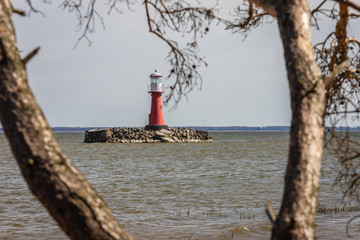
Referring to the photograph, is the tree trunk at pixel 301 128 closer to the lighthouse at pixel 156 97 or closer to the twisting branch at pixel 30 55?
the twisting branch at pixel 30 55

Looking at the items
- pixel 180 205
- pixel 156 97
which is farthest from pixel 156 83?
pixel 180 205

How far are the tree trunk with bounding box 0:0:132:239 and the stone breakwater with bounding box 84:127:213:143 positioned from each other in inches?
2344

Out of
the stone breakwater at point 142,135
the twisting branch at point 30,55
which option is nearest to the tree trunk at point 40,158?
the twisting branch at point 30,55

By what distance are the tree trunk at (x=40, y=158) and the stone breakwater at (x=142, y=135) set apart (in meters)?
59.5

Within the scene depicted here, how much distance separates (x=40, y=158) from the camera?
254 cm

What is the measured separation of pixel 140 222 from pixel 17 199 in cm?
623

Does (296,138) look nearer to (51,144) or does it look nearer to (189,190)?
(51,144)

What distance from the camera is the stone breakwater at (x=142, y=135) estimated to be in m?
63.9

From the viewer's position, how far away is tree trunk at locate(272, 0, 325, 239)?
2.69 m

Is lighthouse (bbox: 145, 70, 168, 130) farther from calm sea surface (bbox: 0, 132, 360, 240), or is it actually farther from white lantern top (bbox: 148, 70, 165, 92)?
calm sea surface (bbox: 0, 132, 360, 240)

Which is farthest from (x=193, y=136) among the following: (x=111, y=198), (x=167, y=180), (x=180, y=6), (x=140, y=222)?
(x=180, y=6)

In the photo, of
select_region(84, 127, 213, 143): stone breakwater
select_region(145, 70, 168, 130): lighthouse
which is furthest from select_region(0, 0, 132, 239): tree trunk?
select_region(84, 127, 213, 143): stone breakwater

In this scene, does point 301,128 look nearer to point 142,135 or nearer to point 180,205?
point 180,205

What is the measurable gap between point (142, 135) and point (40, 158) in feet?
204
